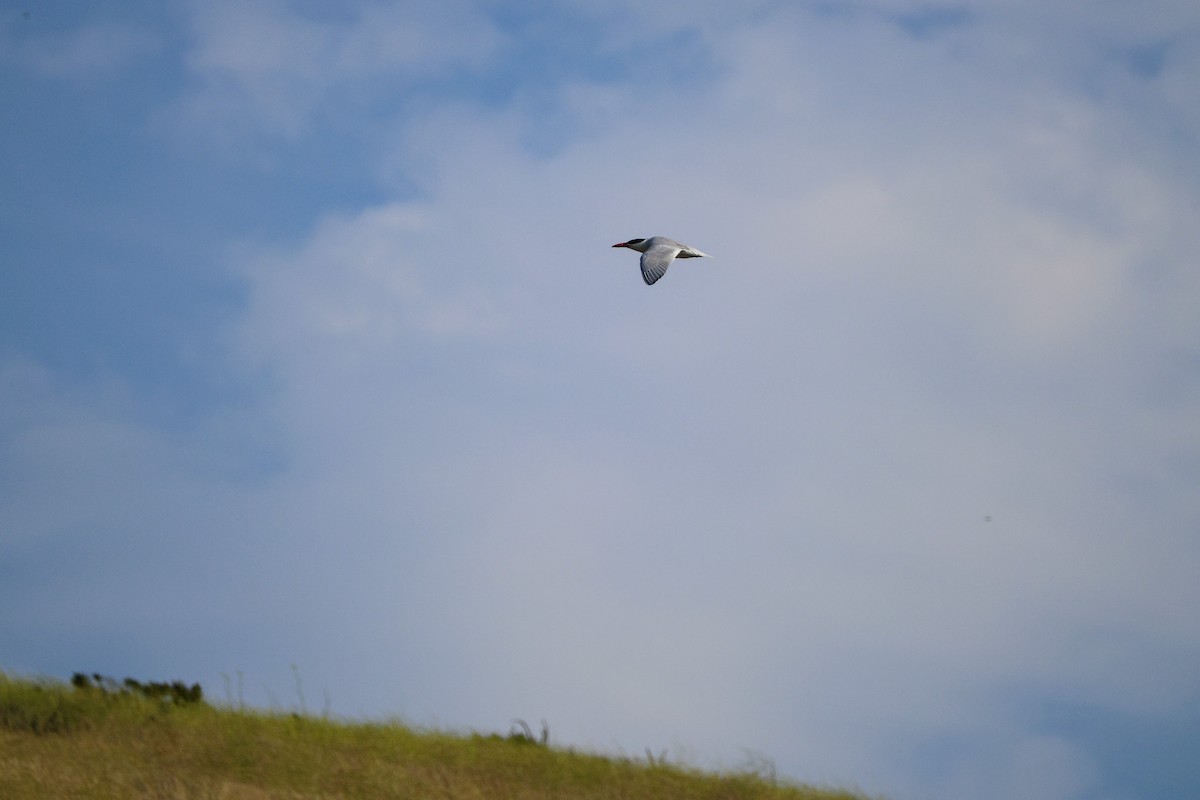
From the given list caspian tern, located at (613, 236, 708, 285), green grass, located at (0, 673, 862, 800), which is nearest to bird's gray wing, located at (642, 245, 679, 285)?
caspian tern, located at (613, 236, 708, 285)

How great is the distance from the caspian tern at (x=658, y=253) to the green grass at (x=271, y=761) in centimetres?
611

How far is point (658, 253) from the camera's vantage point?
16.9 meters

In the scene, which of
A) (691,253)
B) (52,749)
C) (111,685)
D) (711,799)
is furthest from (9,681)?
(691,253)

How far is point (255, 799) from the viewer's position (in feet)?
39.4

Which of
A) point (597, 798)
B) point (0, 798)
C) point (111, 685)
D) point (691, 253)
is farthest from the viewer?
point (691, 253)

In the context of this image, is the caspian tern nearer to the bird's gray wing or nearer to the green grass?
the bird's gray wing

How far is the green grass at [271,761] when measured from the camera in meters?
12.5

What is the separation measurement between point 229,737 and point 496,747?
3.06 meters

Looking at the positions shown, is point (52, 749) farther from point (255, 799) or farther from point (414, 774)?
point (414, 774)

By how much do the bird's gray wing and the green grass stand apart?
603cm

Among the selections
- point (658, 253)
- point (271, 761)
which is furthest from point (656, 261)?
point (271, 761)

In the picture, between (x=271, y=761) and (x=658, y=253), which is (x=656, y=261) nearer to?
(x=658, y=253)

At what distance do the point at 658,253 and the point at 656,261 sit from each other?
0.47 m

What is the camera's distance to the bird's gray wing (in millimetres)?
16000
